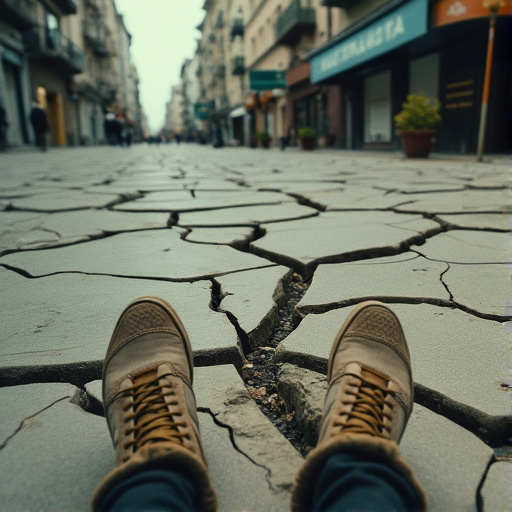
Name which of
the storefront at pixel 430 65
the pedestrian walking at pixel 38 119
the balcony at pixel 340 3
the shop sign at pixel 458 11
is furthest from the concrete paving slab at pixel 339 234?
the pedestrian walking at pixel 38 119

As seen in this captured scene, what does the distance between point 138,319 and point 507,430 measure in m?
0.60

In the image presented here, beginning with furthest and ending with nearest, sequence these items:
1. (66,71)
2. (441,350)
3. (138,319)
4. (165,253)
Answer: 1. (66,71)
2. (165,253)
3. (441,350)
4. (138,319)

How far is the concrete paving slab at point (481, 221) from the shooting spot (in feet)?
6.45

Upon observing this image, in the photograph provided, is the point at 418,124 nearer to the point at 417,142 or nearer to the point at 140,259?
the point at 417,142

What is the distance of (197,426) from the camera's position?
0.65m

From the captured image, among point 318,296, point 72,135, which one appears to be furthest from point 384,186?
point 72,135

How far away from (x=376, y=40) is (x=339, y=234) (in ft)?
24.8

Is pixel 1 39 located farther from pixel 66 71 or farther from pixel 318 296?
pixel 318 296

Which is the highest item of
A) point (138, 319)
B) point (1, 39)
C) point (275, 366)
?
point (1, 39)

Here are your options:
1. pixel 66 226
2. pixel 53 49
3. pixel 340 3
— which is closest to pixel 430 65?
pixel 340 3

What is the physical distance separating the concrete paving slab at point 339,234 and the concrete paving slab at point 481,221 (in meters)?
0.11

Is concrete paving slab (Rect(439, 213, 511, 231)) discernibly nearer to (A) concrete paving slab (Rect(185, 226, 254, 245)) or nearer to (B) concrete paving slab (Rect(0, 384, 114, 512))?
(A) concrete paving slab (Rect(185, 226, 254, 245))

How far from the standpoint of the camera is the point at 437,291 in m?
1.23

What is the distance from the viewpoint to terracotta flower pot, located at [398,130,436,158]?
635 centimetres
